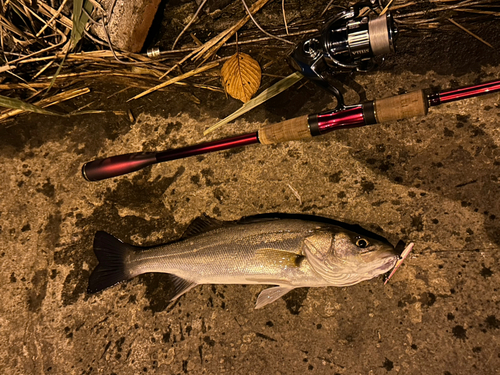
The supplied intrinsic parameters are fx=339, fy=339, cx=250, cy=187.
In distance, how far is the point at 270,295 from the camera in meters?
2.40

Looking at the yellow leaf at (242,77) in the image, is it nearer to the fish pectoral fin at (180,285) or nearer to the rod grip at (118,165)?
the rod grip at (118,165)

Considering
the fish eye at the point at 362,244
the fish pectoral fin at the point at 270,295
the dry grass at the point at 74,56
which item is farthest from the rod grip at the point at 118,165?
the fish eye at the point at 362,244

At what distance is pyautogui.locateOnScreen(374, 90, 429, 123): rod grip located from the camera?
2.12 m

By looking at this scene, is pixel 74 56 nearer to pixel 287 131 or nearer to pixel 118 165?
pixel 118 165

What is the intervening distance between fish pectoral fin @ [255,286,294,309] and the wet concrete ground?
6.3 inches

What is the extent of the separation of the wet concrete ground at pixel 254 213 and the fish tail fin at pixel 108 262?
167mm

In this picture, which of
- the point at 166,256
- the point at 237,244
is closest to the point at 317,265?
the point at 237,244

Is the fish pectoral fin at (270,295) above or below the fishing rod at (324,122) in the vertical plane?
below

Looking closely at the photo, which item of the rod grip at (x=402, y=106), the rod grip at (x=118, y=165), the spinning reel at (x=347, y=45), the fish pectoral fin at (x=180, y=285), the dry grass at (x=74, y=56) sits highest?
the dry grass at (x=74, y=56)

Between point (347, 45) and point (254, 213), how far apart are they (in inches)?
53.5

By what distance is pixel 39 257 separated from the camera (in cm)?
290

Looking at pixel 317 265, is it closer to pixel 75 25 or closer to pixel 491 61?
pixel 491 61

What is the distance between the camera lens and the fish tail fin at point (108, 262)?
2594mm

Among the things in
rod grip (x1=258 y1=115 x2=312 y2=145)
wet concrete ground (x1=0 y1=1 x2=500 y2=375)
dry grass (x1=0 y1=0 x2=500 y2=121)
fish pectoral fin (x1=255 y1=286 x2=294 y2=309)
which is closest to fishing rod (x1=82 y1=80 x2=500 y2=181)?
rod grip (x1=258 y1=115 x2=312 y2=145)
